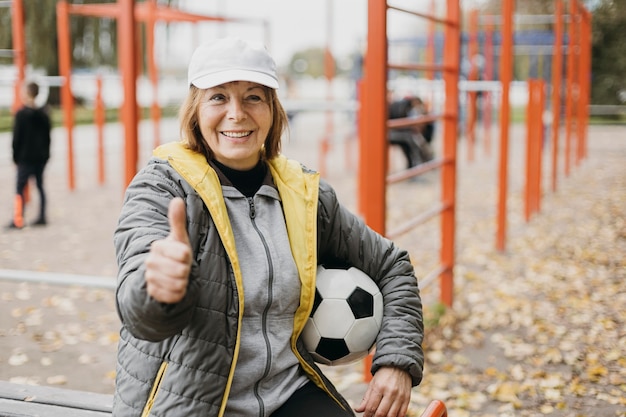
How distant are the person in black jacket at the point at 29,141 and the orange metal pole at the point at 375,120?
16.0 feet

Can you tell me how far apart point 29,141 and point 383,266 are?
6253 millimetres

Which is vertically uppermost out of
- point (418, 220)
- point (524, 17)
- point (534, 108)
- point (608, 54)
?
point (524, 17)

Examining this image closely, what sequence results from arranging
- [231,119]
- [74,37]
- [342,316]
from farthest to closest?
[74,37], [342,316], [231,119]

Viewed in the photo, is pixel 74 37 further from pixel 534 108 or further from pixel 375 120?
pixel 375 120

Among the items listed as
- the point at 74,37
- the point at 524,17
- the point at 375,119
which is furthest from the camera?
the point at 74,37

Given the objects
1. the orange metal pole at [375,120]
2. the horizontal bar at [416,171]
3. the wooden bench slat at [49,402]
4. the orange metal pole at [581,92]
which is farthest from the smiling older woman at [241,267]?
the orange metal pole at [581,92]

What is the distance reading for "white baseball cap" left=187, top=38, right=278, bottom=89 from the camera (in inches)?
69.9

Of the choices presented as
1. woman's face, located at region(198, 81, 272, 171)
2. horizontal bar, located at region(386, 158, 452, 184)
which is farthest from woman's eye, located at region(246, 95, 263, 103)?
horizontal bar, located at region(386, 158, 452, 184)

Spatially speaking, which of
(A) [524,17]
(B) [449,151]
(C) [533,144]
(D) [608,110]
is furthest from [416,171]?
(D) [608,110]

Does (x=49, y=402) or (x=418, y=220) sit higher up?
(x=418, y=220)

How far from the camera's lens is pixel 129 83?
11.0 feet

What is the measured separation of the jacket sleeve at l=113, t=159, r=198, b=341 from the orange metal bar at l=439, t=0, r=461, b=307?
2827mm

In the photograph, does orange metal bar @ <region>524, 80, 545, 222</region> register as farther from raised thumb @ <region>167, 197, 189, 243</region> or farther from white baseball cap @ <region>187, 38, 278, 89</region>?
raised thumb @ <region>167, 197, 189, 243</region>

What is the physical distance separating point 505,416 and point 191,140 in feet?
6.50
